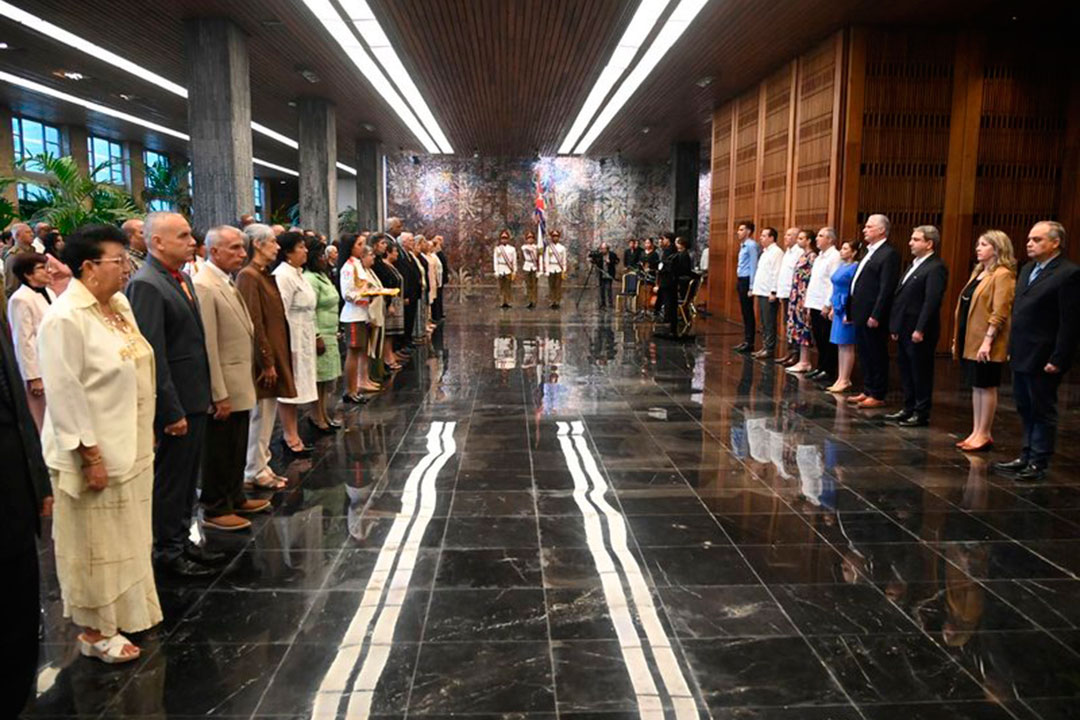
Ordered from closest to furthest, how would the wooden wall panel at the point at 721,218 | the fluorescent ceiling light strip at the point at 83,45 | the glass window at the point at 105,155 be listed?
the fluorescent ceiling light strip at the point at 83,45
the wooden wall panel at the point at 721,218
the glass window at the point at 105,155

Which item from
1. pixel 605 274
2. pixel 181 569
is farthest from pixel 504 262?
pixel 181 569

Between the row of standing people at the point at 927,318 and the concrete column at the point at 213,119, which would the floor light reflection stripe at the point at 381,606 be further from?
the concrete column at the point at 213,119

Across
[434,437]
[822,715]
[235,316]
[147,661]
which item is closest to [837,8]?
[434,437]

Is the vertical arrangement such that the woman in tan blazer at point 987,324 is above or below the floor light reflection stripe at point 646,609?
above

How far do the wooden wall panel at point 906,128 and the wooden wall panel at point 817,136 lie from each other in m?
0.33

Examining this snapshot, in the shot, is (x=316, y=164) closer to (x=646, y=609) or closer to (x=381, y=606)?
(x=381, y=606)

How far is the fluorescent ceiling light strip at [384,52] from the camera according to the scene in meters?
9.01

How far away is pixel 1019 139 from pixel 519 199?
628 inches

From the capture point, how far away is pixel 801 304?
8469mm

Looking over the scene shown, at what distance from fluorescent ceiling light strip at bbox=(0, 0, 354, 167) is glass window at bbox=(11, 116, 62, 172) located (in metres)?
5.77

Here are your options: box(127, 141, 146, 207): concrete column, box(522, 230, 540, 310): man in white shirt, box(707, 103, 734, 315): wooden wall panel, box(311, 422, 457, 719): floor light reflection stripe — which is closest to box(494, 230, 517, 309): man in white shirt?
box(522, 230, 540, 310): man in white shirt

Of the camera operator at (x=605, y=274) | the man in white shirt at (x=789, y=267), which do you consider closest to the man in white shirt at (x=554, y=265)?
the camera operator at (x=605, y=274)

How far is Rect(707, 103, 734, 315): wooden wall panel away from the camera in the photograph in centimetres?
1374

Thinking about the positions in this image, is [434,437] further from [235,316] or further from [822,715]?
[822,715]
